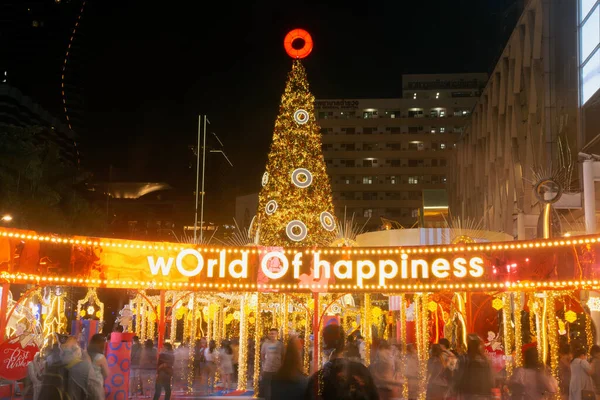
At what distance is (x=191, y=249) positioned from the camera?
15914 millimetres

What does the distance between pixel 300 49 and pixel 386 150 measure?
66.6 m

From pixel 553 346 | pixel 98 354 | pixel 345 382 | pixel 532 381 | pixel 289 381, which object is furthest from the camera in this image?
pixel 553 346

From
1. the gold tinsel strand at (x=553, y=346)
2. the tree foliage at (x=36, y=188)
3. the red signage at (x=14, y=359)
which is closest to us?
the red signage at (x=14, y=359)

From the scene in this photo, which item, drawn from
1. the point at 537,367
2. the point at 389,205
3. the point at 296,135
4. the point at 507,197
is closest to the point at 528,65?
the point at 507,197

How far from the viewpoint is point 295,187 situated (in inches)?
1177

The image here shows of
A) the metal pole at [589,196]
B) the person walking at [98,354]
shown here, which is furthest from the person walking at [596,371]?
the metal pole at [589,196]

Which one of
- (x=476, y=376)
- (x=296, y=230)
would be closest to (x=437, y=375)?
(x=476, y=376)

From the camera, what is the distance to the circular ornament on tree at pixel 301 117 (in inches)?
1194

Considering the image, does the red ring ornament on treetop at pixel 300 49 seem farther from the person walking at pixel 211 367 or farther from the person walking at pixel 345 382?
the person walking at pixel 345 382

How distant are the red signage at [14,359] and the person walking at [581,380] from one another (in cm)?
1014

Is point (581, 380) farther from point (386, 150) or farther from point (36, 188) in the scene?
point (386, 150)

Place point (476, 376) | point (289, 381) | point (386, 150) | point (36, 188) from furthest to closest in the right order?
point (386, 150), point (36, 188), point (476, 376), point (289, 381)

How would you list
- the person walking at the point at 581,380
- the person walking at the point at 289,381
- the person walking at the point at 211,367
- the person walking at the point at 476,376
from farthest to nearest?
the person walking at the point at 211,367 → the person walking at the point at 581,380 → the person walking at the point at 476,376 → the person walking at the point at 289,381

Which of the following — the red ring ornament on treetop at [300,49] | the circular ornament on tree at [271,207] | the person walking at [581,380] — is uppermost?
the red ring ornament on treetop at [300,49]
